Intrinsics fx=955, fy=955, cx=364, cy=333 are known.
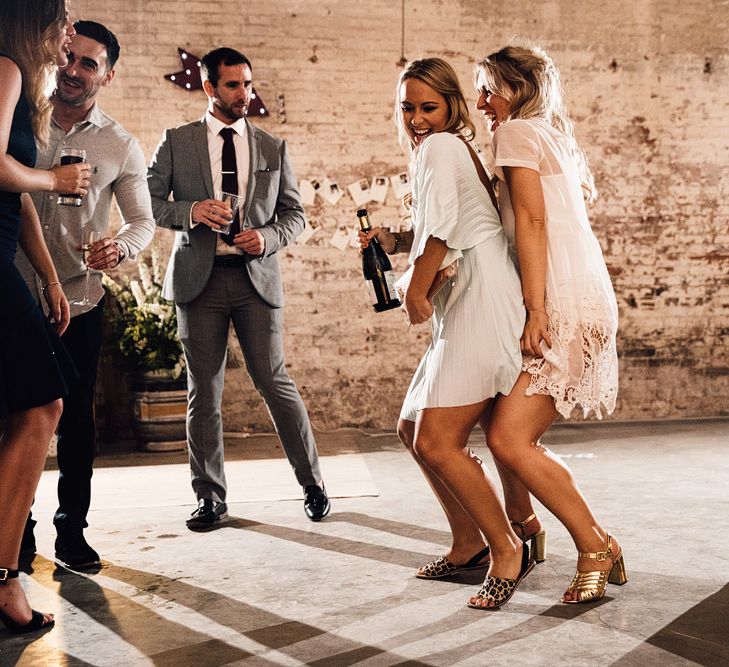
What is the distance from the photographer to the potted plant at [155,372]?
574 centimetres

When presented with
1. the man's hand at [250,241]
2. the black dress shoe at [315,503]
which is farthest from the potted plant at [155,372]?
the man's hand at [250,241]

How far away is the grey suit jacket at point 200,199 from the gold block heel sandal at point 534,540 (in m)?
1.36

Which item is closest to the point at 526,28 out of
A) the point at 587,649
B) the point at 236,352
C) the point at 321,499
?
the point at 236,352

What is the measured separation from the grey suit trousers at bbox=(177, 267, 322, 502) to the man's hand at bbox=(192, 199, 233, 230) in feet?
0.81

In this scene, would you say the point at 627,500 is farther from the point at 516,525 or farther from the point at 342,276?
the point at 342,276

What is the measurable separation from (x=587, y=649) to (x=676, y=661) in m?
0.21

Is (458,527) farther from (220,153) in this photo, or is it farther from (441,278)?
(220,153)

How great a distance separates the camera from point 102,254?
3.06m

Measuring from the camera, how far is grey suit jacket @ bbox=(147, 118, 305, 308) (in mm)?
3791

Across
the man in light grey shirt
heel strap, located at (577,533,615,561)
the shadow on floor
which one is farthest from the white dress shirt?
the shadow on floor

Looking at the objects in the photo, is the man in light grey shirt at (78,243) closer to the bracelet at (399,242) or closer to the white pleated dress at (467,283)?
the bracelet at (399,242)

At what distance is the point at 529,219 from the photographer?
2680mm

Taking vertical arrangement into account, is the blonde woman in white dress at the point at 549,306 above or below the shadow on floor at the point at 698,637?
above

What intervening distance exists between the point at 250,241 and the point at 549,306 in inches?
56.1
